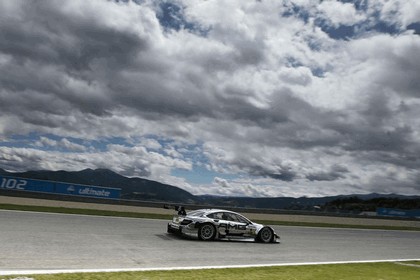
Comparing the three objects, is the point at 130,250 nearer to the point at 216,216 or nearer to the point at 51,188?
the point at 216,216

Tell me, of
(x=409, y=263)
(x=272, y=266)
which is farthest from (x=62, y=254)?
(x=409, y=263)

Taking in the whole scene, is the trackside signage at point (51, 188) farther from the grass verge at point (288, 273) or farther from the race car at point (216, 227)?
the grass verge at point (288, 273)

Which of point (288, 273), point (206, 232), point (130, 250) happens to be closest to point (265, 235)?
point (206, 232)

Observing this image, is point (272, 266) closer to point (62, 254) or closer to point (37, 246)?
point (62, 254)

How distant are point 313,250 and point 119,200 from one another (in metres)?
14.2

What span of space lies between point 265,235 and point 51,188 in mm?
15769

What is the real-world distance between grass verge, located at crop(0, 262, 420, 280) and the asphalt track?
0.77 metres

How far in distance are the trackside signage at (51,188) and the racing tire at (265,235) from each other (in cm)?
1483

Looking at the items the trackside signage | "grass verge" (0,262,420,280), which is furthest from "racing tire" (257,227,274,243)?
the trackside signage

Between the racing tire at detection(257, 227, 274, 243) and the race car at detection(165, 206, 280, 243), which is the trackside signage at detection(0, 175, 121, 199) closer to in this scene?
the race car at detection(165, 206, 280, 243)

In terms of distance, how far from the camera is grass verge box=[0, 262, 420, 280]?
6994mm

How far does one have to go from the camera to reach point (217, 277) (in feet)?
25.3

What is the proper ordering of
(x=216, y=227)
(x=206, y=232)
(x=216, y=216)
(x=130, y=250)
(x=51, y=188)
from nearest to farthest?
(x=130, y=250) → (x=206, y=232) → (x=216, y=227) → (x=216, y=216) → (x=51, y=188)

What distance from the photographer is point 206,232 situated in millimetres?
13539
